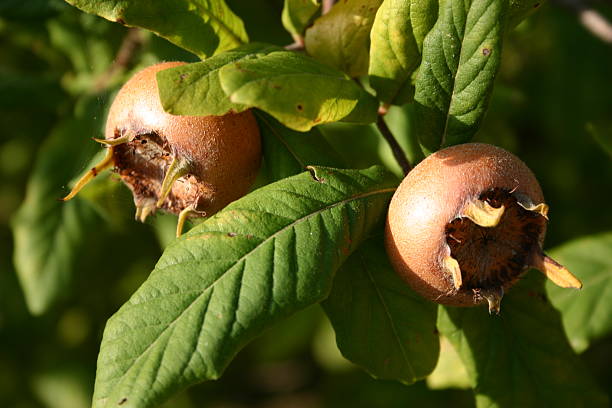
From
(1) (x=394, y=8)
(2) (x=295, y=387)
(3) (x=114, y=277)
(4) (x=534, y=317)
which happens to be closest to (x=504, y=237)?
(4) (x=534, y=317)

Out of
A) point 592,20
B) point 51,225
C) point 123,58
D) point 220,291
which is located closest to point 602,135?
point 592,20

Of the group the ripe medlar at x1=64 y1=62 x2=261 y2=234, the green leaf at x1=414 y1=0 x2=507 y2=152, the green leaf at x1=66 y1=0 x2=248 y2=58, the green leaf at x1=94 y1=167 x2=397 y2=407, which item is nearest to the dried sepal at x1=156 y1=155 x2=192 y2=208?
the ripe medlar at x1=64 y1=62 x2=261 y2=234

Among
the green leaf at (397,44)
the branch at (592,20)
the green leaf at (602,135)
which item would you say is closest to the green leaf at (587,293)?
the green leaf at (602,135)

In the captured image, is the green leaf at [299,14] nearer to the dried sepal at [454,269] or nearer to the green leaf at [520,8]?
the green leaf at [520,8]

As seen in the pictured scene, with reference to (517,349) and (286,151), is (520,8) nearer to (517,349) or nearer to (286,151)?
(286,151)

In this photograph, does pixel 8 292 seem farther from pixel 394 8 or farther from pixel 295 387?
pixel 394 8
